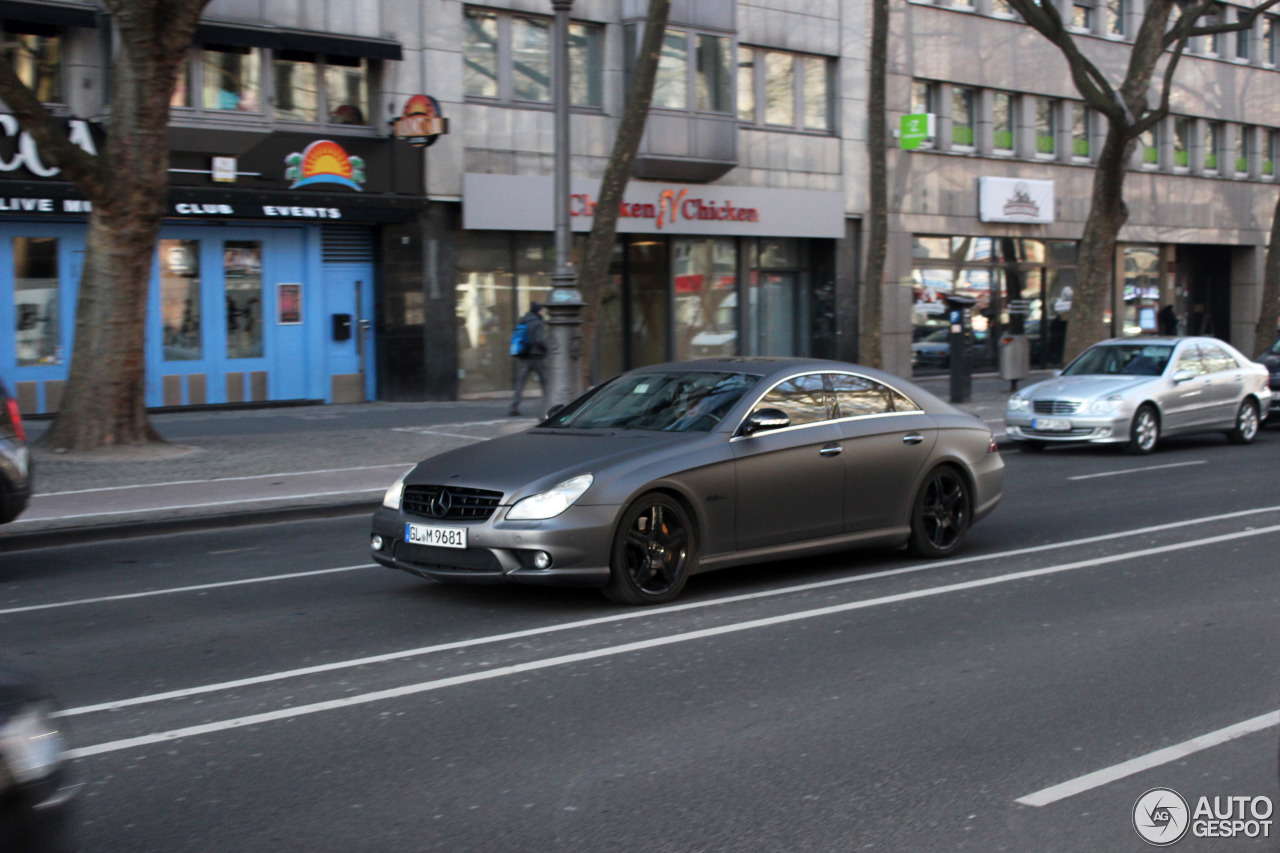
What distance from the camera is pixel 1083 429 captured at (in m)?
17.6

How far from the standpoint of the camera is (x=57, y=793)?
10.5 ft

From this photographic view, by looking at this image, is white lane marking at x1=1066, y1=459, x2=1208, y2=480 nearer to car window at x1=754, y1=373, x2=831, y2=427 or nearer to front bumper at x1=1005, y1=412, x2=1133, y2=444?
front bumper at x1=1005, y1=412, x2=1133, y2=444

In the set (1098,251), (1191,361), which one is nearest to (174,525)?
(1191,361)

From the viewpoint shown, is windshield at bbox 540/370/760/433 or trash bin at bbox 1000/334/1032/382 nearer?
windshield at bbox 540/370/760/433

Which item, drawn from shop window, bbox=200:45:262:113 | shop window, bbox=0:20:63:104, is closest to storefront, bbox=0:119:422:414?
shop window, bbox=200:45:262:113

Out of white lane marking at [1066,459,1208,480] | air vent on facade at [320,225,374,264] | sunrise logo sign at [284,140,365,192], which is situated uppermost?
sunrise logo sign at [284,140,365,192]

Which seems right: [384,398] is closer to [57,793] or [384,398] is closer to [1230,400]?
[1230,400]

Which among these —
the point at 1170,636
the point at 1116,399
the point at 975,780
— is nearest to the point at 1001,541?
the point at 1170,636

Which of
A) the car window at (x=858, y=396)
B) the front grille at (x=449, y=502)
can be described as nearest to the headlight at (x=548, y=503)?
the front grille at (x=449, y=502)

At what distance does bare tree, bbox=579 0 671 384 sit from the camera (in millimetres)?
18094

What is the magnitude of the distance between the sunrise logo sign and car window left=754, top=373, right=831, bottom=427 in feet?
48.6

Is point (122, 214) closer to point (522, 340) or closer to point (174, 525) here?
point (174, 525)

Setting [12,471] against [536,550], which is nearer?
[536,550]

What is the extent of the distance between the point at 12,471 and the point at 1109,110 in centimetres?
1978
